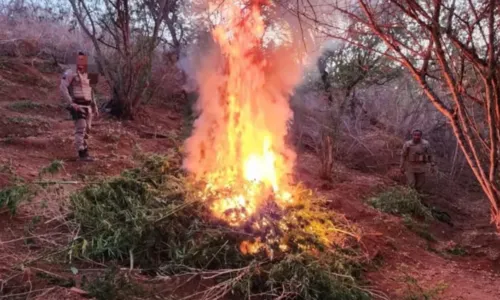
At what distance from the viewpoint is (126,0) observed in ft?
34.6

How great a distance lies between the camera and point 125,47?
35.3 feet

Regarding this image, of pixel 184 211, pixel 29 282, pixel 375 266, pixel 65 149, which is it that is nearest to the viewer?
pixel 29 282

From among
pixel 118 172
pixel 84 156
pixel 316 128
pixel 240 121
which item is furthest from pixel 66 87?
pixel 316 128

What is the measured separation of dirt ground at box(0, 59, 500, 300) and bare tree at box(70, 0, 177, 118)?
68 cm

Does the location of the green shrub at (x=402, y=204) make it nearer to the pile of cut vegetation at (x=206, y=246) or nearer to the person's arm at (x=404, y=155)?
the person's arm at (x=404, y=155)

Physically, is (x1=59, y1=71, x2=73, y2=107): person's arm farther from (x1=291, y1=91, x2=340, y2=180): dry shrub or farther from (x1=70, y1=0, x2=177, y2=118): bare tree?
(x1=291, y1=91, x2=340, y2=180): dry shrub

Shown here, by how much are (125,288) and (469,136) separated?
275 centimetres

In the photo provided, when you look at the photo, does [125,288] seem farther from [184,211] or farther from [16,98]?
[16,98]

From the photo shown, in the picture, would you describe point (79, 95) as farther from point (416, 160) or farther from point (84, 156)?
point (416, 160)

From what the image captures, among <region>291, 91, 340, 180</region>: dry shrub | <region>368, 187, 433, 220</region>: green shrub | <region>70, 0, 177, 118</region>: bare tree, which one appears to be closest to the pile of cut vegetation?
<region>368, 187, 433, 220</region>: green shrub

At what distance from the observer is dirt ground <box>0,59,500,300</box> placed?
453 cm

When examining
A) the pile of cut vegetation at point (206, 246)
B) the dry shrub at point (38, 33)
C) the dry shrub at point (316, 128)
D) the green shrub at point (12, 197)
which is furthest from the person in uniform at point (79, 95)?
the dry shrub at point (38, 33)

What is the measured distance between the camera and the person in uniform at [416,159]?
989cm

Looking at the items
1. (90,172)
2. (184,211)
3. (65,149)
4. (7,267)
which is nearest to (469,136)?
(184,211)
